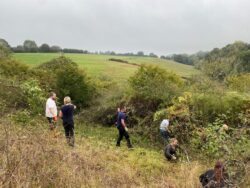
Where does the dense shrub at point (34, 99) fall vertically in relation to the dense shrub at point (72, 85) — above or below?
above

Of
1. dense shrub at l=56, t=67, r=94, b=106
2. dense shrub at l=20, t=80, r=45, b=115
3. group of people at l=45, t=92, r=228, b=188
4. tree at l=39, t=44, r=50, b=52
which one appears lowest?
tree at l=39, t=44, r=50, b=52

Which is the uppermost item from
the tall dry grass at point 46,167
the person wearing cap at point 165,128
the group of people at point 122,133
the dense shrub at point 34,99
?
the tall dry grass at point 46,167

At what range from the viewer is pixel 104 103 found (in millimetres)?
33094

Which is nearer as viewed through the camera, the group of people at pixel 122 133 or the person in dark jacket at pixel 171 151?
the group of people at pixel 122 133

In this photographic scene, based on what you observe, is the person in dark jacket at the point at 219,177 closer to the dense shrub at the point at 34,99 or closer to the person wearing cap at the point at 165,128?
the person wearing cap at the point at 165,128

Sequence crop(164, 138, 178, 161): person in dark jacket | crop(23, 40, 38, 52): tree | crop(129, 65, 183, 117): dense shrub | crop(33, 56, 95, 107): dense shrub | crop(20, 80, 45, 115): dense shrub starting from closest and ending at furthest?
crop(164, 138, 178, 161): person in dark jacket → crop(20, 80, 45, 115): dense shrub → crop(129, 65, 183, 117): dense shrub → crop(33, 56, 95, 107): dense shrub → crop(23, 40, 38, 52): tree

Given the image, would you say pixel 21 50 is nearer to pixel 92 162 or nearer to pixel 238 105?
pixel 238 105

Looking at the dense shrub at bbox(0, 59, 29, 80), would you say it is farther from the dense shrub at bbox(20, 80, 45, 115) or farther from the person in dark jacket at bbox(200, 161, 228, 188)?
the person in dark jacket at bbox(200, 161, 228, 188)

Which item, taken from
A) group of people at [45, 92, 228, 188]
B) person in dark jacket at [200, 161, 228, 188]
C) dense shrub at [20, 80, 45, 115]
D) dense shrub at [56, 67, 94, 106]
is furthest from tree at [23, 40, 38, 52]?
person in dark jacket at [200, 161, 228, 188]

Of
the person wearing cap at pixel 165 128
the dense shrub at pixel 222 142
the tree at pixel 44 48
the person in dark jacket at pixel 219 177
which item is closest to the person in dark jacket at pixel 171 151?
the dense shrub at pixel 222 142

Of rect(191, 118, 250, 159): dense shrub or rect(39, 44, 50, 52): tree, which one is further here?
rect(39, 44, 50, 52): tree

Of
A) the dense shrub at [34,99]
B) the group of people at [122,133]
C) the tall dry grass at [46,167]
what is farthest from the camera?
the dense shrub at [34,99]

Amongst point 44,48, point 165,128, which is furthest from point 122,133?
point 44,48

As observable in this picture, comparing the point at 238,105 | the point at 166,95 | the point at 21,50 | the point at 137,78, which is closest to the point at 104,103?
the point at 137,78
